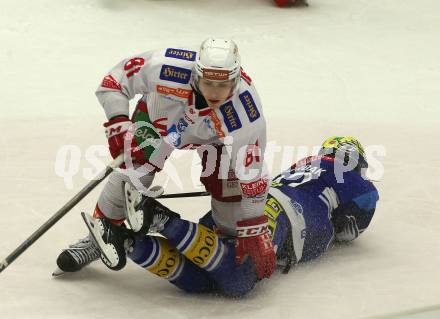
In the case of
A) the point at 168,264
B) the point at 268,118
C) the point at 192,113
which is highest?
the point at 192,113

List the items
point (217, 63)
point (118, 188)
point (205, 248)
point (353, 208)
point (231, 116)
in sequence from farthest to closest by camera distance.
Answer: point (353, 208)
point (118, 188)
point (205, 248)
point (231, 116)
point (217, 63)

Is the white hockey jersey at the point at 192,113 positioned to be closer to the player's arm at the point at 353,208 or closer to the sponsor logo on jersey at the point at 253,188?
the sponsor logo on jersey at the point at 253,188

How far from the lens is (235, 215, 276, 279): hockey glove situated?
13.3 ft

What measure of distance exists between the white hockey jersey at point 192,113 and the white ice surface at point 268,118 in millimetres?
545

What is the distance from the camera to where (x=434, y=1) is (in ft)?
32.1

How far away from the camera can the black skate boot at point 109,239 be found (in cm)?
381

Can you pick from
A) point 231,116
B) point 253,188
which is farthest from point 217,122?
point 253,188

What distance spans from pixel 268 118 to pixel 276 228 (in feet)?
7.22

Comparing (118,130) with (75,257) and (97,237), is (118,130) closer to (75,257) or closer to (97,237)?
(97,237)

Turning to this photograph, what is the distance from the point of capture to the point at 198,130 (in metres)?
4.04

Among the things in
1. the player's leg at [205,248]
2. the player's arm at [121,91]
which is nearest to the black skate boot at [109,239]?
the player's leg at [205,248]

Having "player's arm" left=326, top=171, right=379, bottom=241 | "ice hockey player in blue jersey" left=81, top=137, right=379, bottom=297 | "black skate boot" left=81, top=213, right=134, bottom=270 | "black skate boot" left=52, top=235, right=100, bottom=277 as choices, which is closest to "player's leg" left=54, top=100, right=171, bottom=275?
"black skate boot" left=52, top=235, right=100, bottom=277

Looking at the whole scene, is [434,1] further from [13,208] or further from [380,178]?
[13,208]

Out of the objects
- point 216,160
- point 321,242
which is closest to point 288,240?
point 321,242
